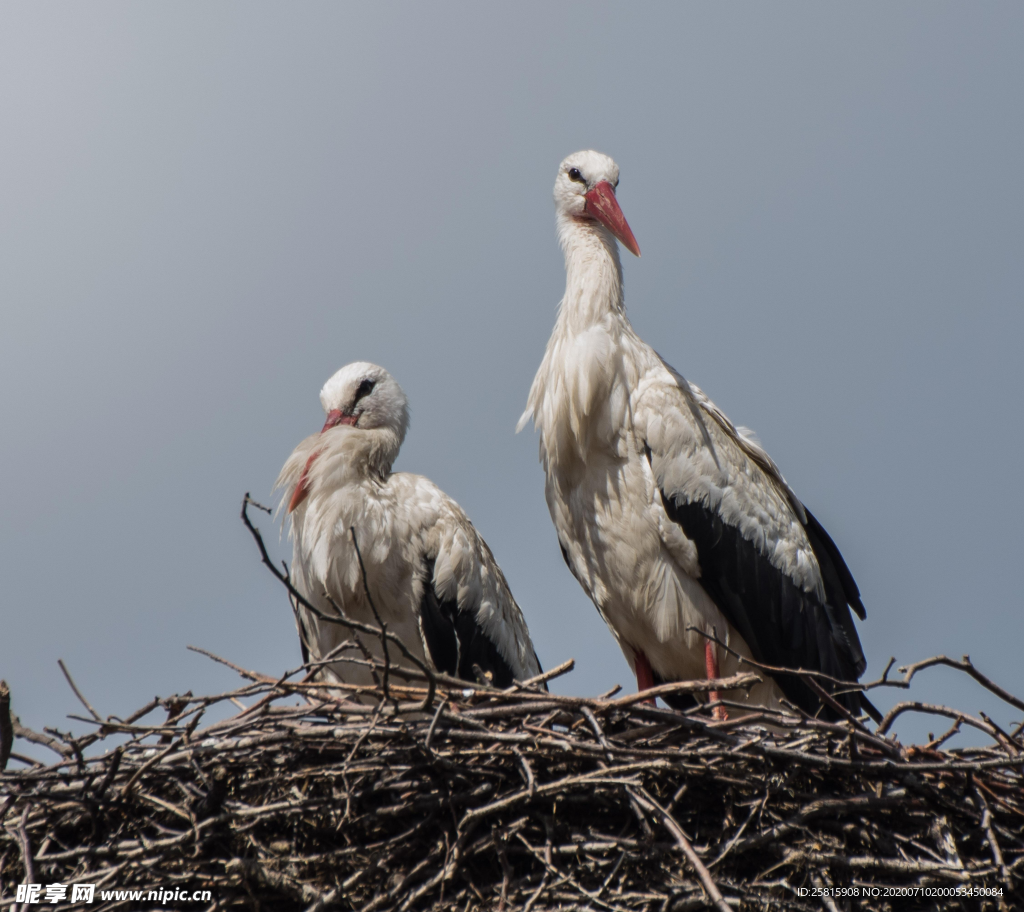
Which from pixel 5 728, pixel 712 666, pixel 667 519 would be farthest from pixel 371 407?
pixel 5 728

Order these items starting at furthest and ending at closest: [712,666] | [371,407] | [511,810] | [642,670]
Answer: [371,407] → [642,670] → [712,666] → [511,810]

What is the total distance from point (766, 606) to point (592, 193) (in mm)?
1635

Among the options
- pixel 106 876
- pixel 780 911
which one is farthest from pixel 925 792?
pixel 106 876

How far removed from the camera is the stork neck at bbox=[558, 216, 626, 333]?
385 centimetres

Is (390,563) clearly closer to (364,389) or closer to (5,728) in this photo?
(364,389)

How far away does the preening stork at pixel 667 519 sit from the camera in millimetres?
3557

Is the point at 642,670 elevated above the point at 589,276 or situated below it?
below

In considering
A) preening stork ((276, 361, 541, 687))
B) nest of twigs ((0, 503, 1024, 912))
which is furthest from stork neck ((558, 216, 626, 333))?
nest of twigs ((0, 503, 1024, 912))

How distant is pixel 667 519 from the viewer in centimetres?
354

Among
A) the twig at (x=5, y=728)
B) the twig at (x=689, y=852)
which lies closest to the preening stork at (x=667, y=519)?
the twig at (x=689, y=852)

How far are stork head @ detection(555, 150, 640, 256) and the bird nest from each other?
1937mm

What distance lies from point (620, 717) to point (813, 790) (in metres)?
0.49

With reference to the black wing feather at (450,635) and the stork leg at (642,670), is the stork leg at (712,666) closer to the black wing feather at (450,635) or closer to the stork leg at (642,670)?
the stork leg at (642,670)

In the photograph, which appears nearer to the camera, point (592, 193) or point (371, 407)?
point (592, 193)
